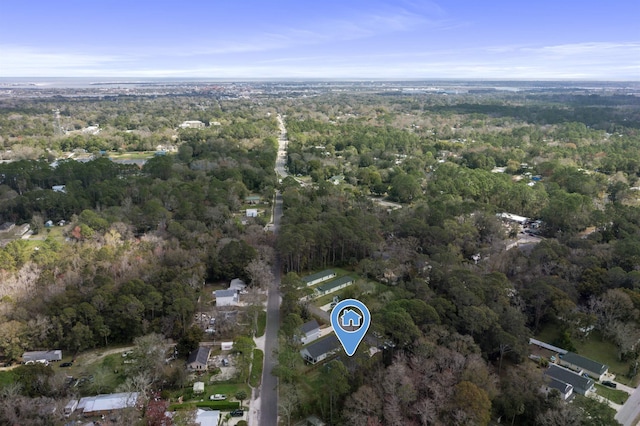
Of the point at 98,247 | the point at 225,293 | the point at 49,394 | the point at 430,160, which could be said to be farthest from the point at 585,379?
the point at 430,160

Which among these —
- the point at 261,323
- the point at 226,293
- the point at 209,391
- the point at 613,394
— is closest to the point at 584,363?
the point at 613,394

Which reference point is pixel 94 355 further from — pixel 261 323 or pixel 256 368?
pixel 261 323

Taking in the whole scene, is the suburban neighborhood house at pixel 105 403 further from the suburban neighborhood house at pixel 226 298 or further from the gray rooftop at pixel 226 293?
the gray rooftop at pixel 226 293

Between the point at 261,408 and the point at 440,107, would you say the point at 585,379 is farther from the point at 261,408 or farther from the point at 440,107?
the point at 440,107

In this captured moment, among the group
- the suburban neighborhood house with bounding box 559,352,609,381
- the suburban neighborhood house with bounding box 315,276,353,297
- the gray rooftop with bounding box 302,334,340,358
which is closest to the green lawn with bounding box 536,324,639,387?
the suburban neighborhood house with bounding box 559,352,609,381

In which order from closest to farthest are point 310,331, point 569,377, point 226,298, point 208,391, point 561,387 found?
point 561,387 → point 208,391 → point 569,377 → point 310,331 → point 226,298

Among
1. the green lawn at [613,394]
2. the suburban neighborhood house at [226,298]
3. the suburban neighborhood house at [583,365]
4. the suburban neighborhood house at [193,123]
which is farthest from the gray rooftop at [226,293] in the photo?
the suburban neighborhood house at [193,123]

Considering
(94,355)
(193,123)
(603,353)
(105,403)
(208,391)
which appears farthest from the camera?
(193,123)
